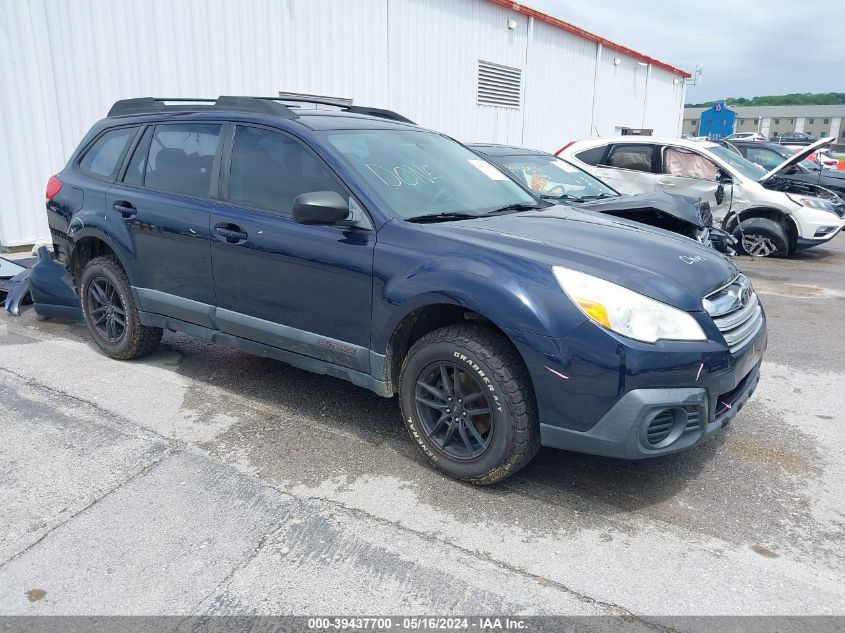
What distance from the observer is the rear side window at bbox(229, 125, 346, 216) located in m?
3.75

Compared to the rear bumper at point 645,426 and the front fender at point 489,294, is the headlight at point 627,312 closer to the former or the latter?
the front fender at point 489,294

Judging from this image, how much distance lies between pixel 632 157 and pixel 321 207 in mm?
7665

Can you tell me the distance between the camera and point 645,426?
284 centimetres

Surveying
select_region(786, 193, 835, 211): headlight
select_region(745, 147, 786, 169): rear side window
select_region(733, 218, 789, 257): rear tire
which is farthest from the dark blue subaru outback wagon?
select_region(745, 147, 786, 169): rear side window

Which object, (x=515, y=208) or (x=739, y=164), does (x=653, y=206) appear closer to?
(x=515, y=208)

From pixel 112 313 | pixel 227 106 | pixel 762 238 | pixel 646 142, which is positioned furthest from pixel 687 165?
pixel 112 313

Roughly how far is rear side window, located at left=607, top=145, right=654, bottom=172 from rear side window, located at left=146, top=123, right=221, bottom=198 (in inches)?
278

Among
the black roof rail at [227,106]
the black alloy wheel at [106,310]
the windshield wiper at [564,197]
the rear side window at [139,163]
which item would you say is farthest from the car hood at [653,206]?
the black alloy wheel at [106,310]

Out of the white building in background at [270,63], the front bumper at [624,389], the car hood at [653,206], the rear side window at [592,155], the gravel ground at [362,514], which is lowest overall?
the gravel ground at [362,514]

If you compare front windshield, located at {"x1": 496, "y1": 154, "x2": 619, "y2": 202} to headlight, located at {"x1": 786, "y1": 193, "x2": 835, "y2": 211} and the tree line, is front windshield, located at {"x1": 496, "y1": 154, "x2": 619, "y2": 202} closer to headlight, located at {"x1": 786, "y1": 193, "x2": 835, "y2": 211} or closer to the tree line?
headlight, located at {"x1": 786, "y1": 193, "x2": 835, "y2": 211}

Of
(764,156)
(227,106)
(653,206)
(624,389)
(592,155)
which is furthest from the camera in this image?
(764,156)

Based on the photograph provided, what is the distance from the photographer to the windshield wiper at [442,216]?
352 centimetres

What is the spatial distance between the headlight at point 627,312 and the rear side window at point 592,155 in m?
7.54

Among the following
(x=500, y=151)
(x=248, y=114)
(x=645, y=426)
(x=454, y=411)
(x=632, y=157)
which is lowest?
(x=454, y=411)
